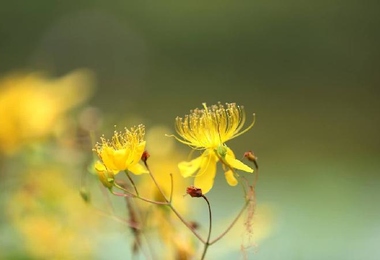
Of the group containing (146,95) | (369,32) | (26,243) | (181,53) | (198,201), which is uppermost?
(369,32)

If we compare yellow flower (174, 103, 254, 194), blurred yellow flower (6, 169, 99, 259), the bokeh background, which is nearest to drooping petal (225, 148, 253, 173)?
yellow flower (174, 103, 254, 194)

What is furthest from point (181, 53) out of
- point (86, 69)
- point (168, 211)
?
point (168, 211)

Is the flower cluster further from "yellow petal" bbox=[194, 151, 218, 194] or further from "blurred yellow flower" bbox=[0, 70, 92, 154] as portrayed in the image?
"blurred yellow flower" bbox=[0, 70, 92, 154]

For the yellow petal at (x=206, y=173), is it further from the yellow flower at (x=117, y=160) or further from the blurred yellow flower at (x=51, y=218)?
the blurred yellow flower at (x=51, y=218)

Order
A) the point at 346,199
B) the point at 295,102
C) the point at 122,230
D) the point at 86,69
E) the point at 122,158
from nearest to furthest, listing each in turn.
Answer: the point at 122,158, the point at 122,230, the point at 346,199, the point at 295,102, the point at 86,69

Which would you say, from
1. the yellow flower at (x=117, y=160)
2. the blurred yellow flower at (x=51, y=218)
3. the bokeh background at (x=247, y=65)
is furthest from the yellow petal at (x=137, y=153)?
the bokeh background at (x=247, y=65)

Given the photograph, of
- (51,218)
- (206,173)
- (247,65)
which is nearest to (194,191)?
(206,173)

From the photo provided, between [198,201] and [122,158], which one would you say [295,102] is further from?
[122,158]
